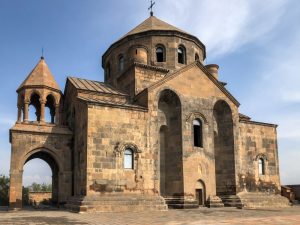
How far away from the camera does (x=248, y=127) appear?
21.9m

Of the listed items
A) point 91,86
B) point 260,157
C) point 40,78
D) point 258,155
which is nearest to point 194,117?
point 258,155

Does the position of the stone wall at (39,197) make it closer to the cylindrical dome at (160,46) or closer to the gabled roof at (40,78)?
the gabled roof at (40,78)

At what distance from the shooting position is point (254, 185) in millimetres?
20891

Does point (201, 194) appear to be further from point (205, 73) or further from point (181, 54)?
point (181, 54)

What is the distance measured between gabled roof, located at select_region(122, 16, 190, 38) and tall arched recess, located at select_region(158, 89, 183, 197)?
246 inches

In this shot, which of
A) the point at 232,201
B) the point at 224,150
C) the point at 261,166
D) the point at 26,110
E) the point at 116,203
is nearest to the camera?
the point at 116,203

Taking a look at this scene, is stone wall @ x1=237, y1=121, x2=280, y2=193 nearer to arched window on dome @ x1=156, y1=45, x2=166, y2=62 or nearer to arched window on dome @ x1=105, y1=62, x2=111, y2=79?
arched window on dome @ x1=156, y1=45, x2=166, y2=62

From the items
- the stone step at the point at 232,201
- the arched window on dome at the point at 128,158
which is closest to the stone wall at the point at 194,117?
the stone step at the point at 232,201

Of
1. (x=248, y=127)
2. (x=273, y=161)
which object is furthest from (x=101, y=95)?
(x=273, y=161)

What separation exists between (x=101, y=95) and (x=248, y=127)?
9.50 metres

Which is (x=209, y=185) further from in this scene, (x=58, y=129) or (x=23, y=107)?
(x=23, y=107)

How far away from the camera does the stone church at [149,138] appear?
1645cm

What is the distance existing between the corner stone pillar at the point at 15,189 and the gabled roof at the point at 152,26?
11.9 meters

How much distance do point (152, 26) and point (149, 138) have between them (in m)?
9.73
